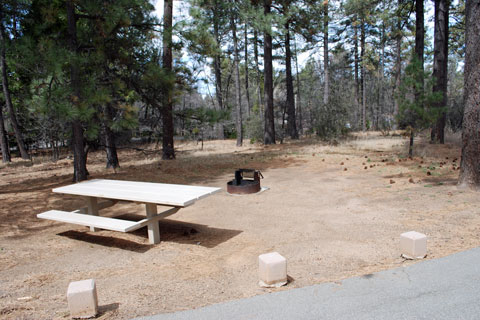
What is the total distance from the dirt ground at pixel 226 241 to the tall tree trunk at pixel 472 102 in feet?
1.15

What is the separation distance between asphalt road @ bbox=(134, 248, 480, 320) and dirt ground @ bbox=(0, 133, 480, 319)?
0.58 feet

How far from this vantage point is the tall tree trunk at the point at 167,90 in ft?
24.1

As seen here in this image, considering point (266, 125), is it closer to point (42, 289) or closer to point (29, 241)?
point (29, 241)

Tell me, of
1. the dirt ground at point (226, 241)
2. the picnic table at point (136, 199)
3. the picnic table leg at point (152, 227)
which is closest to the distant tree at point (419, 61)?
the dirt ground at point (226, 241)

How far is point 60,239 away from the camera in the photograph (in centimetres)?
431

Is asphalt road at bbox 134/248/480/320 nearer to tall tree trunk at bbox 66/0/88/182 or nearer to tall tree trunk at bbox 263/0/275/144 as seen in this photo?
tall tree trunk at bbox 66/0/88/182

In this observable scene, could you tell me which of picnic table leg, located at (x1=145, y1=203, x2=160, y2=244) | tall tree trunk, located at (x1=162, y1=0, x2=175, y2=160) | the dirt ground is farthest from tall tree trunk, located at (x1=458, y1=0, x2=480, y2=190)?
tall tree trunk, located at (x1=162, y1=0, x2=175, y2=160)

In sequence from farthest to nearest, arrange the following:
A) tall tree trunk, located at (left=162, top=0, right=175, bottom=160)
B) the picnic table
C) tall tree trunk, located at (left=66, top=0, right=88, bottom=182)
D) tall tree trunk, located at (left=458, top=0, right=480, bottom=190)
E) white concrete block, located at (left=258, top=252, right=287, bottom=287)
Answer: tall tree trunk, located at (left=162, top=0, right=175, bottom=160) < tall tree trunk, located at (left=66, top=0, right=88, bottom=182) < tall tree trunk, located at (left=458, top=0, right=480, bottom=190) < the picnic table < white concrete block, located at (left=258, top=252, right=287, bottom=287)

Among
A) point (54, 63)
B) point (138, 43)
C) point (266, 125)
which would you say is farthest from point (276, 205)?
point (266, 125)

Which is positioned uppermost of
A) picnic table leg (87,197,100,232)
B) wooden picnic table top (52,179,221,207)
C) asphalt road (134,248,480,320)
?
wooden picnic table top (52,179,221,207)

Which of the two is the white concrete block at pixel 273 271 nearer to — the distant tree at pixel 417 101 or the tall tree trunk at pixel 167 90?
the tall tree trunk at pixel 167 90

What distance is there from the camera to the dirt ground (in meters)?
2.79

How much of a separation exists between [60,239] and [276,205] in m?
3.24

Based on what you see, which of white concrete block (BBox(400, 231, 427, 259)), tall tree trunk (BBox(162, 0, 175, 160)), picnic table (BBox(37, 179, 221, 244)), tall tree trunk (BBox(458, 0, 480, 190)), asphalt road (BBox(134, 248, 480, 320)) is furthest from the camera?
tall tree trunk (BBox(162, 0, 175, 160))
